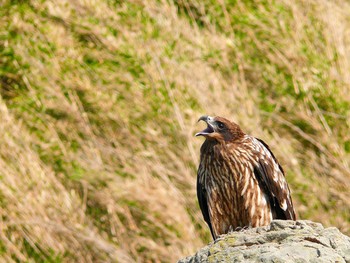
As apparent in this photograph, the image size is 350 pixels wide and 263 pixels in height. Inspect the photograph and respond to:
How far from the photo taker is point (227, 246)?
4938 mm

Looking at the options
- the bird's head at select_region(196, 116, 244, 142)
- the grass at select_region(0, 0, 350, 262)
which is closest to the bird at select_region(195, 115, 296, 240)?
the bird's head at select_region(196, 116, 244, 142)

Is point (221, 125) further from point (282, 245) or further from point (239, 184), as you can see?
point (282, 245)

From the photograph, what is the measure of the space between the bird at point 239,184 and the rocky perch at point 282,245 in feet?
4.97

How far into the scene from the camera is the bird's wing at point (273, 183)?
6641 millimetres

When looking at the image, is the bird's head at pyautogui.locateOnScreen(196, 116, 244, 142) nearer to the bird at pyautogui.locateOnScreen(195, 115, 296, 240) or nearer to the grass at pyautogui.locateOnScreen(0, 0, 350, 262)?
the bird at pyautogui.locateOnScreen(195, 115, 296, 240)

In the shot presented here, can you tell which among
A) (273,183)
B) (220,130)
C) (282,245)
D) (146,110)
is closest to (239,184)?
(273,183)

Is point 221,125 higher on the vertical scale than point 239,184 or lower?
higher

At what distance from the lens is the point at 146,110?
29.7 ft

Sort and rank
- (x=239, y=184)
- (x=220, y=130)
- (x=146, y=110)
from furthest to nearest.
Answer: (x=146, y=110), (x=220, y=130), (x=239, y=184)

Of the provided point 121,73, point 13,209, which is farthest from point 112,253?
point 121,73

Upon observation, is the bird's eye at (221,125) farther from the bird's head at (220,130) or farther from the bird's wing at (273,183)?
the bird's wing at (273,183)

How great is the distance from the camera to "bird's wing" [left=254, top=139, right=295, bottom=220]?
664cm

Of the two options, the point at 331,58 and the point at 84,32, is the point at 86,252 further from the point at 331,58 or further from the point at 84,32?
the point at 331,58

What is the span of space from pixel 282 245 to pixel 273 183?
6.39 ft
